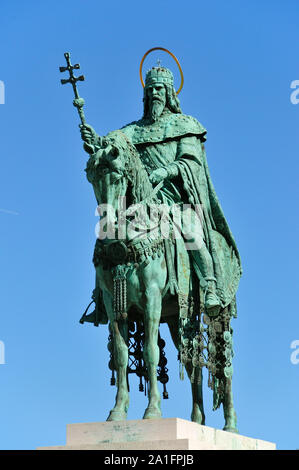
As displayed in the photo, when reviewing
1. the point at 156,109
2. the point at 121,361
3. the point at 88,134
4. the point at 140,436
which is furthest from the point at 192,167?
the point at 140,436

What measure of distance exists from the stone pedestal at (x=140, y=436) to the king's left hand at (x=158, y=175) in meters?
4.28

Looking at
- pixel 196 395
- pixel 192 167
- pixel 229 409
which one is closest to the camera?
pixel 196 395

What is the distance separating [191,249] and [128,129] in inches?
114

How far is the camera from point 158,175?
21.9 meters

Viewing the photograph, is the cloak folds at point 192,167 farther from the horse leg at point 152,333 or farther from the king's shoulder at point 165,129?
the horse leg at point 152,333

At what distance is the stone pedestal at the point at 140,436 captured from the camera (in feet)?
63.5

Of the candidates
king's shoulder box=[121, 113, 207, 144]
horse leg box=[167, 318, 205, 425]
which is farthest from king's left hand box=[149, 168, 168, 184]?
horse leg box=[167, 318, 205, 425]

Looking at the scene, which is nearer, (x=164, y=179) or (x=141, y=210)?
Answer: (x=141, y=210)

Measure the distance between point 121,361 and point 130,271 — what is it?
147cm

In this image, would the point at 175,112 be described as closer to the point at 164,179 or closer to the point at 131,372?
the point at 164,179

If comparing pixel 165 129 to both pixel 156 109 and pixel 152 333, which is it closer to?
pixel 156 109
